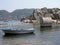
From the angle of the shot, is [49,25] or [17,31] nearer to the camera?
[17,31]

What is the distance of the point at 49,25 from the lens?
383 ft

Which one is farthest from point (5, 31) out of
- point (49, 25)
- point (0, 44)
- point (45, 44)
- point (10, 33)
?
point (49, 25)

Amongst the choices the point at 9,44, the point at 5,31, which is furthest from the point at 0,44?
the point at 5,31

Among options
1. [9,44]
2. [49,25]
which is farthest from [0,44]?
[49,25]

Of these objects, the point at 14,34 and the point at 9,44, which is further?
the point at 14,34

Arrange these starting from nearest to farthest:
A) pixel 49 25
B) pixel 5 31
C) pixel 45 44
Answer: pixel 45 44
pixel 5 31
pixel 49 25

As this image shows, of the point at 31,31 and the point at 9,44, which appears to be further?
the point at 31,31

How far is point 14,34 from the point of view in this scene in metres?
69.4

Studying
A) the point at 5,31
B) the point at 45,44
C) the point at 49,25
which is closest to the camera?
the point at 45,44

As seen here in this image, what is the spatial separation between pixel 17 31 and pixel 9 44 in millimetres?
26498

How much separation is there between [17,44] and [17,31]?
26774 mm

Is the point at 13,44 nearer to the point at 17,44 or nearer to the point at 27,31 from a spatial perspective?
the point at 17,44

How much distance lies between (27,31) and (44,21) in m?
51.0

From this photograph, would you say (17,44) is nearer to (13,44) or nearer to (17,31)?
(13,44)
